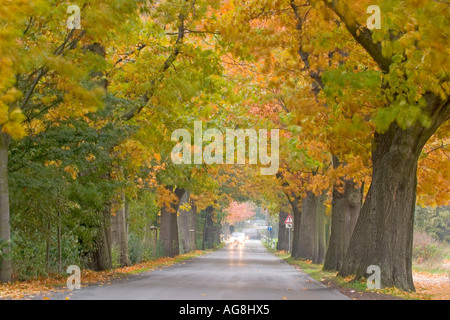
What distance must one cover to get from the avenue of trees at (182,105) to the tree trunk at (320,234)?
1014cm

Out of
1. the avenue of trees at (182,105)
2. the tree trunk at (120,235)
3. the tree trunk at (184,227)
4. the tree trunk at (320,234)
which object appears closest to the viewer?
the avenue of trees at (182,105)

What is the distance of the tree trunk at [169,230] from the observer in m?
43.7

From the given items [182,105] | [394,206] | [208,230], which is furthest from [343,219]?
[208,230]

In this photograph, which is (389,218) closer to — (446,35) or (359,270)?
(359,270)

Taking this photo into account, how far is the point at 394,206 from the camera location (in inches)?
682

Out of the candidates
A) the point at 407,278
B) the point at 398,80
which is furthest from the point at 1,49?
the point at 407,278

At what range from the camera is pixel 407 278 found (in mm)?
17172

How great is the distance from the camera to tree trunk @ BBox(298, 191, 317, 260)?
133 ft

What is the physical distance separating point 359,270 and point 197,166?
13321 mm

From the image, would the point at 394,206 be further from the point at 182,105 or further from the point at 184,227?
the point at 184,227

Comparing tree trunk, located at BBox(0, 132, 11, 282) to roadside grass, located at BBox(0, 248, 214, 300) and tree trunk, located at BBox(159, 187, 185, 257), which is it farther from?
tree trunk, located at BBox(159, 187, 185, 257)

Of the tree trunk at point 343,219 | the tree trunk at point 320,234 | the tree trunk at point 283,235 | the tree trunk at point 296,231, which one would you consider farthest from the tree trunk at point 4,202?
the tree trunk at point 283,235

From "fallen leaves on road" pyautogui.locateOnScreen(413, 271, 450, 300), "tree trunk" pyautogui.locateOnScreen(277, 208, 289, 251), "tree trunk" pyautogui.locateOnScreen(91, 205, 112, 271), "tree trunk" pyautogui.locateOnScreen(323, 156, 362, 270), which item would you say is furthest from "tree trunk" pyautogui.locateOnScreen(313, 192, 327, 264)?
"tree trunk" pyautogui.locateOnScreen(277, 208, 289, 251)

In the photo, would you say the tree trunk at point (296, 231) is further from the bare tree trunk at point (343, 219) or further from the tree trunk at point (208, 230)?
the tree trunk at point (208, 230)
